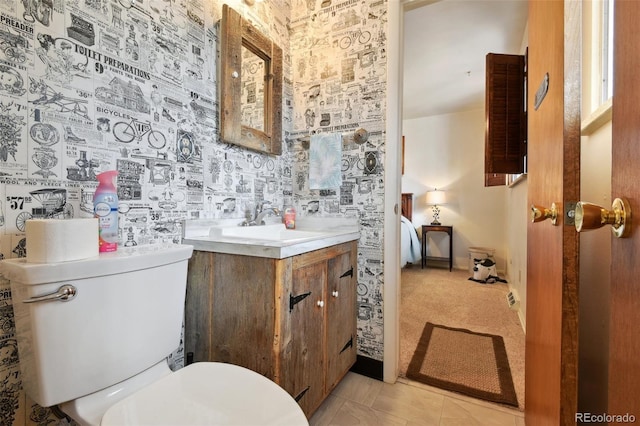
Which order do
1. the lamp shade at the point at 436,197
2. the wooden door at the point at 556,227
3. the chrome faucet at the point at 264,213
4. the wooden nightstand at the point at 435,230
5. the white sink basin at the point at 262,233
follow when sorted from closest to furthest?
the wooden door at the point at 556,227 < the white sink basin at the point at 262,233 < the chrome faucet at the point at 264,213 < the wooden nightstand at the point at 435,230 < the lamp shade at the point at 436,197

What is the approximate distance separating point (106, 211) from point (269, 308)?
62cm

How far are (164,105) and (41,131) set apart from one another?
0.42 meters

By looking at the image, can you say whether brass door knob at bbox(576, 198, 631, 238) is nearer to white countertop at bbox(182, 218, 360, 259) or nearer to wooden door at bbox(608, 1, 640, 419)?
wooden door at bbox(608, 1, 640, 419)

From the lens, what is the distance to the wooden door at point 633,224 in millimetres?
380

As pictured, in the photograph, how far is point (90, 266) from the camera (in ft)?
2.40

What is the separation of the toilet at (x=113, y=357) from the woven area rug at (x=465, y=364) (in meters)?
1.24

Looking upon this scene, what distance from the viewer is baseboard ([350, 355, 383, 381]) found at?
5.25ft

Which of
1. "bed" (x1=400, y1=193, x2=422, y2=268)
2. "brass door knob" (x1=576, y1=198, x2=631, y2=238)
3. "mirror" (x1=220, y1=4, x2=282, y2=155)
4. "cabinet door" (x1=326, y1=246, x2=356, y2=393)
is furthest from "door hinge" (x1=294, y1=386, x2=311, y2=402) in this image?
"bed" (x1=400, y1=193, x2=422, y2=268)

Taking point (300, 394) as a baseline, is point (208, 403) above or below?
above

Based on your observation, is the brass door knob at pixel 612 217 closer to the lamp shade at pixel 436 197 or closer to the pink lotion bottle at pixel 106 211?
the pink lotion bottle at pixel 106 211

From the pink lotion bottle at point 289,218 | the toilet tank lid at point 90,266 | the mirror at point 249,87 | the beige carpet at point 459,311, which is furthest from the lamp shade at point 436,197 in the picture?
the toilet tank lid at point 90,266

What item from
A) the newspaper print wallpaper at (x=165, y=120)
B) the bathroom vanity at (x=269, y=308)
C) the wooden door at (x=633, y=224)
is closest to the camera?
the wooden door at (x=633, y=224)

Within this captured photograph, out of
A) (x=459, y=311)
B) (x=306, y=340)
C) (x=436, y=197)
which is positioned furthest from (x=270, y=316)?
(x=436, y=197)

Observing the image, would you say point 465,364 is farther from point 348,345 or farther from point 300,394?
point 300,394
